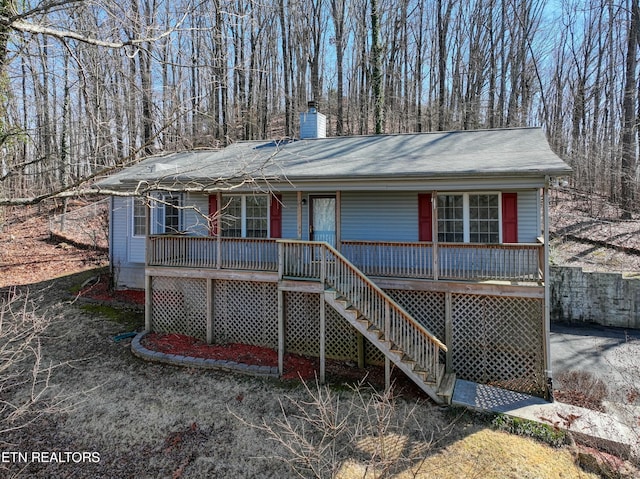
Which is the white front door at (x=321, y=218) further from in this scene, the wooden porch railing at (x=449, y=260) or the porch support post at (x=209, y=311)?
the porch support post at (x=209, y=311)

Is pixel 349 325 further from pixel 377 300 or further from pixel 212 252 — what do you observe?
pixel 212 252

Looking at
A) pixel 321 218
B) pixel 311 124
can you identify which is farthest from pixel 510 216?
pixel 311 124

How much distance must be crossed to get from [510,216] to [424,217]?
2.13 metres

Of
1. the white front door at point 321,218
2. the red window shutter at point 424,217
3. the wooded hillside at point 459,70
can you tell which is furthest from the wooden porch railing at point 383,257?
the wooded hillside at point 459,70

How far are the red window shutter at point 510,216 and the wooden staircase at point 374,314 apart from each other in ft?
11.5

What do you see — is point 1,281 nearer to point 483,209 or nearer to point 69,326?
point 69,326

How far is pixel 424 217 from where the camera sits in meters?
10.8

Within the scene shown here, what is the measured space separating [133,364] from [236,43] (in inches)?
872

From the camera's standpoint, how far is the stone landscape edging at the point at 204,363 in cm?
930

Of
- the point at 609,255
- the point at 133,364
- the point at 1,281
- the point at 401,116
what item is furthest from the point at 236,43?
the point at 609,255

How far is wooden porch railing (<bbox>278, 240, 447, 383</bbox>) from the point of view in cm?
823

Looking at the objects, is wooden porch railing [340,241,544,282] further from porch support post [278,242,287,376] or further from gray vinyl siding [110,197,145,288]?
gray vinyl siding [110,197,145,288]

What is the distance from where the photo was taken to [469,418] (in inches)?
298

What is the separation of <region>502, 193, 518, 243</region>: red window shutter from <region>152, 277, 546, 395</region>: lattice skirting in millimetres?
1883
